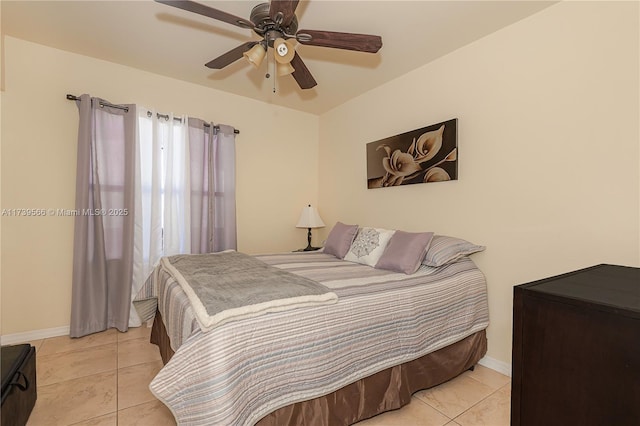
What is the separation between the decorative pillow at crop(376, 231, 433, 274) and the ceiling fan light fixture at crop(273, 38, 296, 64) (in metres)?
1.53

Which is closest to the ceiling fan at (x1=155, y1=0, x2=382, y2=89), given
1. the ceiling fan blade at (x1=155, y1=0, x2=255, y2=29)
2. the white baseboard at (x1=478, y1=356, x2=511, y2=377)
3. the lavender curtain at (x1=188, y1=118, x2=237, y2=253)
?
the ceiling fan blade at (x1=155, y1=0, x2=255, y2=29)

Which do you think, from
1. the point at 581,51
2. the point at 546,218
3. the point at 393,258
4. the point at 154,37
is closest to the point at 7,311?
the point at 154,37

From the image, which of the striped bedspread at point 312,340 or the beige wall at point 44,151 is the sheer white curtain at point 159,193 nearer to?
the beige wall at point 44,151

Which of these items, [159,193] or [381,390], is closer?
[381,390]

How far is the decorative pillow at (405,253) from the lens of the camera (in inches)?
85.8

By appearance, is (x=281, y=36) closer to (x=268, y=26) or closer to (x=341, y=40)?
(x=268, y=26)

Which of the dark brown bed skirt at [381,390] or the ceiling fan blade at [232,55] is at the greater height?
the ceiling fan blade at [232,55]

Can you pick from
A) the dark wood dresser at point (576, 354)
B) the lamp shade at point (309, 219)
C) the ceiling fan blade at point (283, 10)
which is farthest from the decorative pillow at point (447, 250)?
the ceiling fan blade at point (283, 10)

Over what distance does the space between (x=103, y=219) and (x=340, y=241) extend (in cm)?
222

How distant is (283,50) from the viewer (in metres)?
1.79

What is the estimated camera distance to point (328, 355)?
4.66 feet

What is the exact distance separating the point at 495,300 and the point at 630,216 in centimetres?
96

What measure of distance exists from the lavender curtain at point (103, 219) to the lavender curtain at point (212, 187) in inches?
22.3

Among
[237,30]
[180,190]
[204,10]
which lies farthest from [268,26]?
[180,190]
